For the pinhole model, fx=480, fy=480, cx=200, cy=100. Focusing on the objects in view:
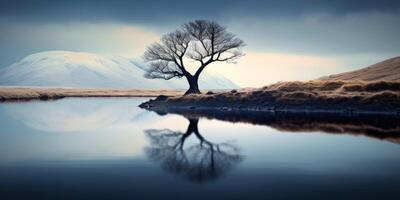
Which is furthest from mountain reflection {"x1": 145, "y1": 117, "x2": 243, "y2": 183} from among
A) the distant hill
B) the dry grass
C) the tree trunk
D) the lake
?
the distant hill

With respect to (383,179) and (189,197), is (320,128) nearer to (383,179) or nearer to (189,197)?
(383,179)

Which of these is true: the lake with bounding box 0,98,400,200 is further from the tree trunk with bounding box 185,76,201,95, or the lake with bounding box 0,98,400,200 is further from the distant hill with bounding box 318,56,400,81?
the distant hill with bounding box 318,56,400,81

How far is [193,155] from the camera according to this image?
80.6ft

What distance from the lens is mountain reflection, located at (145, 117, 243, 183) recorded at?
64.1 feet

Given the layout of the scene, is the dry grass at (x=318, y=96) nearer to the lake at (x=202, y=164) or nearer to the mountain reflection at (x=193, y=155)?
the lake at (x=202, y=164)

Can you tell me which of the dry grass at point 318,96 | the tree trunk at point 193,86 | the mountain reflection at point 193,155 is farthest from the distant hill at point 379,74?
the mountain reflection at point 193,155

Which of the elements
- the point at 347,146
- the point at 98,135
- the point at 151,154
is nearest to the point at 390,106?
the point at 347,146

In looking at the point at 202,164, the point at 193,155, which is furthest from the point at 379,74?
the point at 202,164

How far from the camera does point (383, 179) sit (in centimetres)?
1780

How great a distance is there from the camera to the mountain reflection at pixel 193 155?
19.5 metres

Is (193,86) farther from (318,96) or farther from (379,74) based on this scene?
(379,74)

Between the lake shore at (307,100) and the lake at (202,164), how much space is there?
2161cm

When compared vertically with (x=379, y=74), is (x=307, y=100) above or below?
→ below

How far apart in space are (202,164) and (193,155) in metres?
2.97
